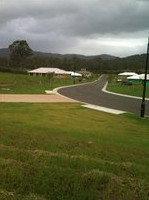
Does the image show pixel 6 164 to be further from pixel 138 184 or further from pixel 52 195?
pixel 138 184

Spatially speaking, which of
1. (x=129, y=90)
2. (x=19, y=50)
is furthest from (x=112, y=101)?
(x=19, y=50)

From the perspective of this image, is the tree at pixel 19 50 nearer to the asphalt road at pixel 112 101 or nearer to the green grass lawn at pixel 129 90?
the green grass lawn at pixel 129 90

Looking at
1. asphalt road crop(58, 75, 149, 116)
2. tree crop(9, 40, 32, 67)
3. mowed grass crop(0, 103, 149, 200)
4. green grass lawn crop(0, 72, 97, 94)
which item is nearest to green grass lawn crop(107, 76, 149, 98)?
asphalt road crop(58, 75, 149, 116)

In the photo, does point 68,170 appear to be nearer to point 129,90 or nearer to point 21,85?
point 129,90

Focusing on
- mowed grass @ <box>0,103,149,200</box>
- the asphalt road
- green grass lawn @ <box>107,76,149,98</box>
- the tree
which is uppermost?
the tree

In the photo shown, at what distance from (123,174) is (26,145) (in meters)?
3.45

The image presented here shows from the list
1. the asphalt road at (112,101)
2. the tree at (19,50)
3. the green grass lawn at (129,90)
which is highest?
the tree at (19,50)

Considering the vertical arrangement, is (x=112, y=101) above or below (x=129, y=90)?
above

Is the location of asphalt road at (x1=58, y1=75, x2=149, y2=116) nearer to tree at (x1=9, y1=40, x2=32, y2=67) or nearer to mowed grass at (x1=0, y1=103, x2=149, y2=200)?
mowed grass at (x1=0, y1=103, x2=149, y2=200)

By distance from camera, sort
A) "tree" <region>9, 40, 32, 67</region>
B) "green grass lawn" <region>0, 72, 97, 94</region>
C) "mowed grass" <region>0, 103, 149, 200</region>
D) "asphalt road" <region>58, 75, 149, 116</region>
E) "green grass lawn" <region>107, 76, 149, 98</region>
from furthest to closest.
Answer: "tree" <region>9, 40, 32, 67</region>, "green grass lawn" <region>107, 76, 149, 98</region>, "green grass lawn" <region>0, 72, 97, 94</region>, "asphalt road" <region>58, 75, 149, 116</region>, "mowed grass" <region>0, 103, 149, 200</region>

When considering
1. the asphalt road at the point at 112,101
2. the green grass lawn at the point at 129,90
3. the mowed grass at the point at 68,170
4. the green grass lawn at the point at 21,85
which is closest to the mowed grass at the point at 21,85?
the green grass lawn at the point at 21,85

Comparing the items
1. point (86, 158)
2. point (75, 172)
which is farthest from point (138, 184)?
point (86, 158)

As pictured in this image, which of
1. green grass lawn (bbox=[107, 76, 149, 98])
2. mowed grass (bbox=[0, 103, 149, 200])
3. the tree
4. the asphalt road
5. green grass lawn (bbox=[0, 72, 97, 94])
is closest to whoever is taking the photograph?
mowed grass (bbox=[0, 103, 149, 200])

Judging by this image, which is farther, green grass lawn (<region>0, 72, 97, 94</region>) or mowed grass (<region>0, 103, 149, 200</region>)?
green grass lawn (<region>0, 72, 97, 94</region>)
